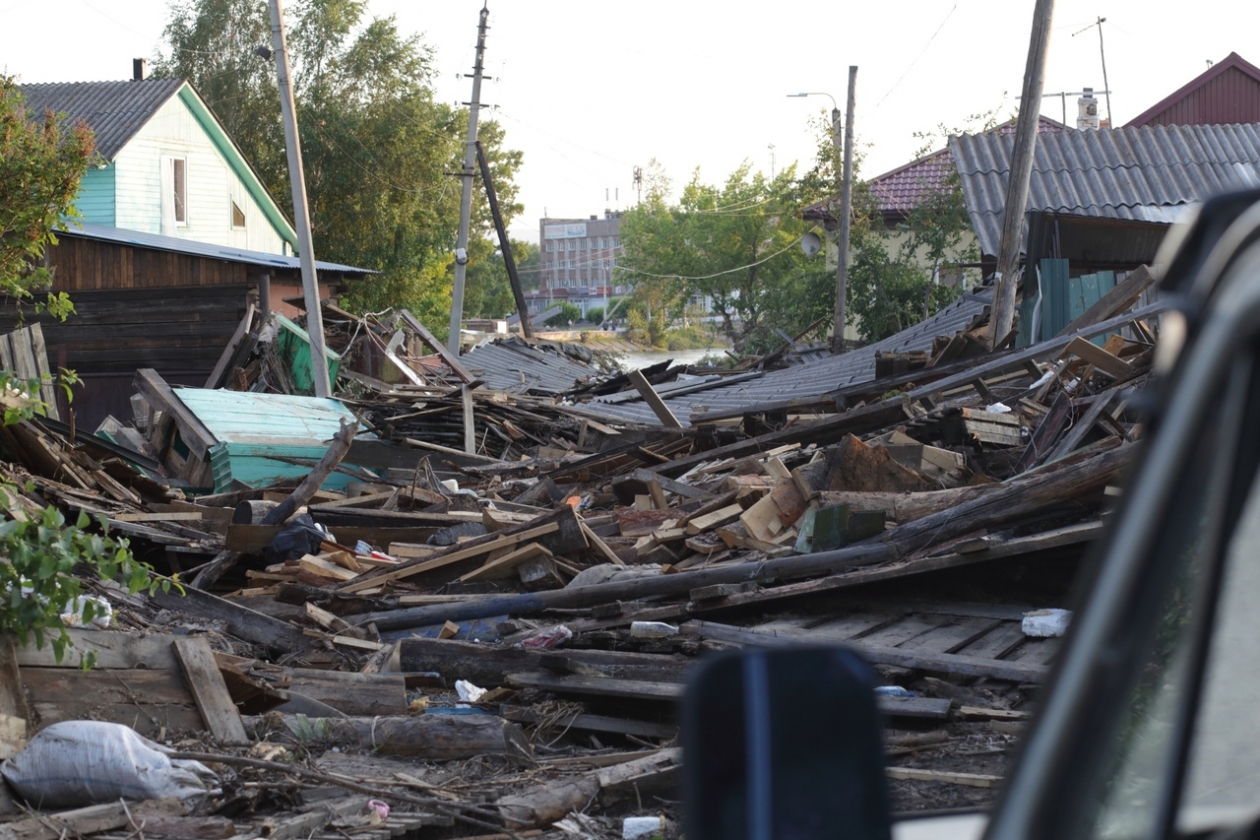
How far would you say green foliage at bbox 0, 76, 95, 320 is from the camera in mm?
7227

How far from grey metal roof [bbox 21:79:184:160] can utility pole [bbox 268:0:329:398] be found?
14270 mm

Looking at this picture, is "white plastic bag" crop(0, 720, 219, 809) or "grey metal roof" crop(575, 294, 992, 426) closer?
"white plastic bag" crop(0, 720, 219, 809)

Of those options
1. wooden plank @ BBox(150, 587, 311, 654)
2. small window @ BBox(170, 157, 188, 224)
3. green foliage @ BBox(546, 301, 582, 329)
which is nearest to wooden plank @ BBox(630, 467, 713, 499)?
wooden plank @ BBox(150, 587, 311, 654)

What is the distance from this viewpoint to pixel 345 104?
158 feet

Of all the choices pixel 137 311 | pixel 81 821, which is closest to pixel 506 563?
pixel 81 821

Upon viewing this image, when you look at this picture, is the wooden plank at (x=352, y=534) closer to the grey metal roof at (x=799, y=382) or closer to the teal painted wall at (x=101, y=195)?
the grey metal roof at (x=799, y=382)

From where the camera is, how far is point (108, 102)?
117 ft

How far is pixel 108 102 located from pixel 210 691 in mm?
34550

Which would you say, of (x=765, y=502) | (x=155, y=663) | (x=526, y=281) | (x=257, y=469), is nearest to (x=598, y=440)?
(x=257, y=469)

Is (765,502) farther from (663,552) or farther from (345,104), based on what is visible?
(345,104)

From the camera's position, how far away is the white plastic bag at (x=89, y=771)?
4816 millimetres

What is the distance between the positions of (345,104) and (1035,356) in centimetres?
4133

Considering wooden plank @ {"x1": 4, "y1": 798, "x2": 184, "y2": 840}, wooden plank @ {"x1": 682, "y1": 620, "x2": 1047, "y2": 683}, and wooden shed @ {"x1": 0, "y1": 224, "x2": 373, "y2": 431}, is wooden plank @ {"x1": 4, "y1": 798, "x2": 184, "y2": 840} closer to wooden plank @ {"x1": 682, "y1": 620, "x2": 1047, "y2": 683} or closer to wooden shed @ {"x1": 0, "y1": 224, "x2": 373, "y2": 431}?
wooden plank @ {"x1": 682, "y1": 620, "x2": 1047, "y2": 683}

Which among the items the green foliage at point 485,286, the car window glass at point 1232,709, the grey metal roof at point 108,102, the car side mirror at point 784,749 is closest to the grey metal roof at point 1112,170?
the car window glass at point 1232,709
